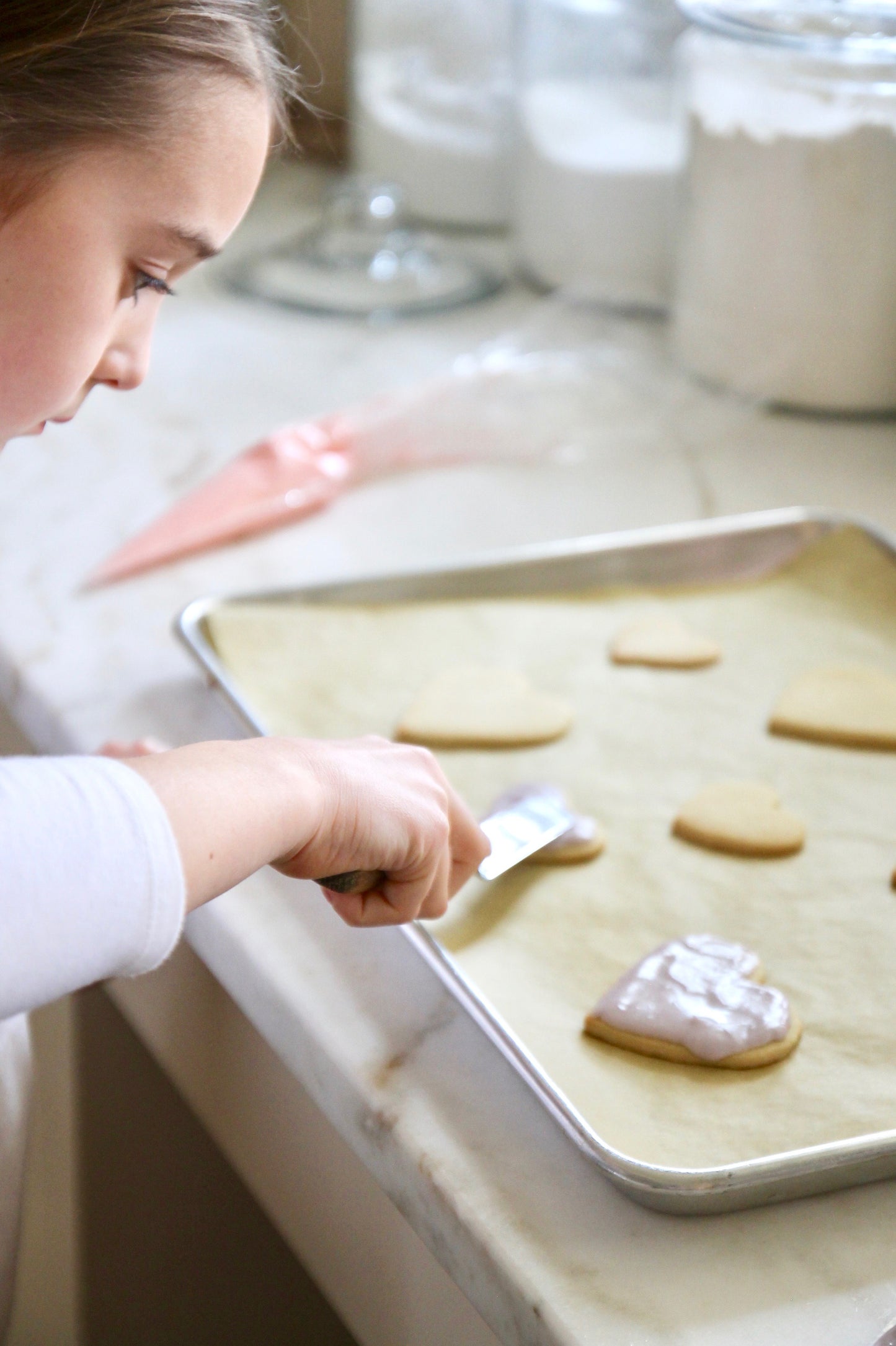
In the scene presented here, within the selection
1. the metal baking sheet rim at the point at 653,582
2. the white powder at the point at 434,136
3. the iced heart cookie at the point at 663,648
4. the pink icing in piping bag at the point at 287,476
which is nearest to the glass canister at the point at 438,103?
the white powder at the point at 434,136

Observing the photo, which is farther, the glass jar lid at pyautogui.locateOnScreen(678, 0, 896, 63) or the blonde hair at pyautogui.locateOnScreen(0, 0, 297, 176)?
the glass jar lid at pyautogui.locateOnScreen(678, 0, 896, 63)

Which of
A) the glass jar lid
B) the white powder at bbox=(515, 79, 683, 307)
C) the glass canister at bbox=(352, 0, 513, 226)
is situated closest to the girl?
the glass jar lid

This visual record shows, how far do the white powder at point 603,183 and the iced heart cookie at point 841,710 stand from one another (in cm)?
57

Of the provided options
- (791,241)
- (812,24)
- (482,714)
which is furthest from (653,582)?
(812,24)

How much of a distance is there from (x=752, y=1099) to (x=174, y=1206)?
0.46 m

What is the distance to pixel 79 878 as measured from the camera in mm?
410

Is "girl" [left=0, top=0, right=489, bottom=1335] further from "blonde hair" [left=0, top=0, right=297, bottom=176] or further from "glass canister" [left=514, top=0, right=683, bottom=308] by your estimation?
"glass canister" [left=514, top=0, right=683, bottom=308]

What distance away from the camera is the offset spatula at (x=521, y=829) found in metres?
0.59

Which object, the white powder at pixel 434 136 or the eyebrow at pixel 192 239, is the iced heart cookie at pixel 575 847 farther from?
the white powder at pixel 434 136

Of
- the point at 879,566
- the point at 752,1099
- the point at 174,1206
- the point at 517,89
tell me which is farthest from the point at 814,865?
the point at 517,89

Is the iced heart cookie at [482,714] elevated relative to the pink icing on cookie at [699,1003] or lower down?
lower down

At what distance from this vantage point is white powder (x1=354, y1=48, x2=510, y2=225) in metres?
1.38

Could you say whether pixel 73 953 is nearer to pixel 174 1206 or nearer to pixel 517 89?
pixel 174 1206

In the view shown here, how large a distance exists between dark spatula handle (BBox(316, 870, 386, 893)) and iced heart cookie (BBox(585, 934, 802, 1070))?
10 cm
